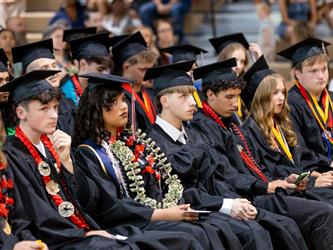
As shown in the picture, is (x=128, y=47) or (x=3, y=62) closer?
(x=3, y=62)

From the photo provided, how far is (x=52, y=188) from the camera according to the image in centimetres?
551

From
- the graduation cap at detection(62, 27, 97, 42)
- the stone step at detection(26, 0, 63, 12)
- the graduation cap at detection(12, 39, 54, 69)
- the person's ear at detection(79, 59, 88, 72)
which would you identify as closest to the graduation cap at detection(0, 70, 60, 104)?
the graduation cap at detection(12, 39, 54, 69)

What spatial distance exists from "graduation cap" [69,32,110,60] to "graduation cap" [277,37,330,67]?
5.13 feet

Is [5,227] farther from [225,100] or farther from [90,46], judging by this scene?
[90,46]

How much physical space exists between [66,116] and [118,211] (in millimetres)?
1688

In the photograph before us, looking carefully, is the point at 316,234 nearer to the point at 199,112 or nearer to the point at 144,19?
the point at 199,112

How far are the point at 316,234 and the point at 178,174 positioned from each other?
1.15 m

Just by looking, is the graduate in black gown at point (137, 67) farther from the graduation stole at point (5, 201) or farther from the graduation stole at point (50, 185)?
A: the graduation stole at point (5, 201)

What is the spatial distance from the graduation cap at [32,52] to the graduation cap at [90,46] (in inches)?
22.1

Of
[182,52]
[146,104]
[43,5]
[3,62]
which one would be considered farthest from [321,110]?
[43,5]

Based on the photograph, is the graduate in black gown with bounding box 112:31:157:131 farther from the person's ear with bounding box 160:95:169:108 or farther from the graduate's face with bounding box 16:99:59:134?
the graduate's face with bounding box 16:99:59:134

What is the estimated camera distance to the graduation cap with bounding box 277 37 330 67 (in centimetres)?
784

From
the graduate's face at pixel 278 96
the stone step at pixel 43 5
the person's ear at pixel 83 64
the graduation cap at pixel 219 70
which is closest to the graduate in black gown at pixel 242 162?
the graduation cap at pixel 219 70

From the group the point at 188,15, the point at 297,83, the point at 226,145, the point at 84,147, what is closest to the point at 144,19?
the point at 188,15
